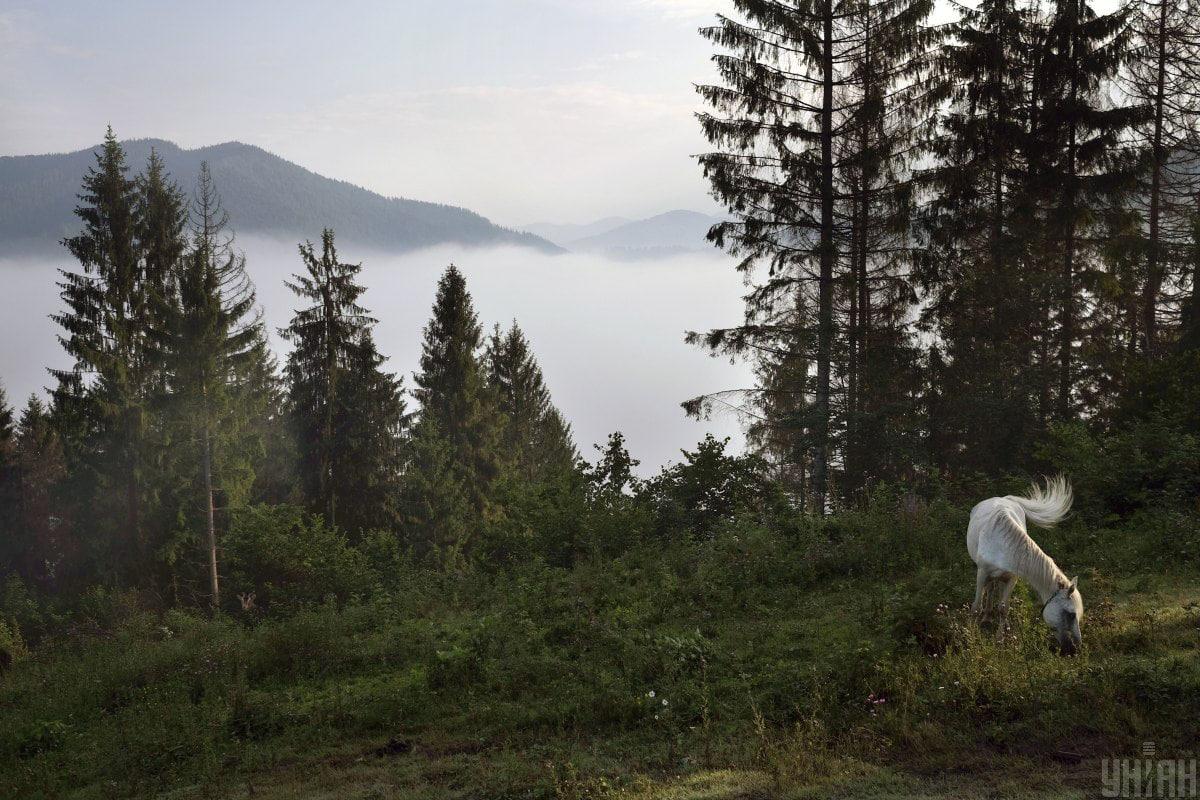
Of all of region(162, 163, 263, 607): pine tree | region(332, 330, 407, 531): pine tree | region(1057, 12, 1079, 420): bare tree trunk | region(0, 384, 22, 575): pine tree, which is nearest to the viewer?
region(1057, 12, 1079, 420): bare tree trunk

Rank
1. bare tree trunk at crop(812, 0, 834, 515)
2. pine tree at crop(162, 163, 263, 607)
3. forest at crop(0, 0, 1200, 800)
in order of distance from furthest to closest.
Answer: pine tree at crop(162, 163, 263, 607)
bare tree trunk at crop(812, 0, 834, 515)
forest at crop(0, 0, 1200, 800)

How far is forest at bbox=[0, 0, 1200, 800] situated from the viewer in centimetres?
696

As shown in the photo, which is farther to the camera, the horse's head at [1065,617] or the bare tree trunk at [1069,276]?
the bare tree trunk at [1069,276]

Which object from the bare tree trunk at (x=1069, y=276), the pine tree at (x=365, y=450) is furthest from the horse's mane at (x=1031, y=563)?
the pine tree at (x=365, y=450)

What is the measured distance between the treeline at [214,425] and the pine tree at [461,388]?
93mm

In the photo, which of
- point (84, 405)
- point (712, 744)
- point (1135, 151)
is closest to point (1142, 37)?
point (1135, 151)

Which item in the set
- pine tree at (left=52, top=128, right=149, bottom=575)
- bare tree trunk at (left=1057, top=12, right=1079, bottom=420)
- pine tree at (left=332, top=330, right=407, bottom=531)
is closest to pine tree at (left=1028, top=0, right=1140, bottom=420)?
bare tree trunk at (left=1057, top=12, right=1079, bottom=420)

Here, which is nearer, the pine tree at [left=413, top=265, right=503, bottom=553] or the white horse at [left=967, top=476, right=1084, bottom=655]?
the white horse at [left=967, top=476, right=1084, bottom=655]

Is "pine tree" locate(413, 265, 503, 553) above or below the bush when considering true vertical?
above

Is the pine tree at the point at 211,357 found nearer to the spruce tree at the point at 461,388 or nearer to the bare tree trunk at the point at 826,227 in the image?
the spruce tree at the point at 461,388

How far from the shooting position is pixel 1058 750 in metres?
6.00

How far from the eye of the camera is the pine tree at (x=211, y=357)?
24.4m

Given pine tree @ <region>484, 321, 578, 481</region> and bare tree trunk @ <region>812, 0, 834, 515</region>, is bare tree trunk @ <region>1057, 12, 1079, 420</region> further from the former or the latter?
pine tree @ <region>484, 321, 578, 481</region>

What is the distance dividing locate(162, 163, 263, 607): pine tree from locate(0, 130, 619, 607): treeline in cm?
6
